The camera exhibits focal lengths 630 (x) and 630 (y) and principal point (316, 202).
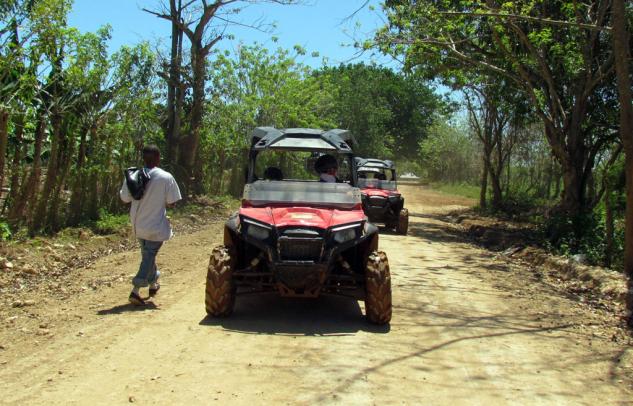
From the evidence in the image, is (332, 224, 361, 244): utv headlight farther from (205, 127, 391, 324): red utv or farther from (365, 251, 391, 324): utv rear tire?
(365, 251, 391, 324): utv rear tire

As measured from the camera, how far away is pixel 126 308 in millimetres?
7203

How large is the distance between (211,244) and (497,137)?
1878cm

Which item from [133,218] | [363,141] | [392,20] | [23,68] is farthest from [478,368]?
[363,141]

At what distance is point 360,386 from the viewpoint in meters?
4.88

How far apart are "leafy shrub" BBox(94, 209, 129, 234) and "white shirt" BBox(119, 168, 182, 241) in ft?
18.7

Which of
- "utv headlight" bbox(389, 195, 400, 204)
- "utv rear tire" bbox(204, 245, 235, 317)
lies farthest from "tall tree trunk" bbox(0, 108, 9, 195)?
"utv headlight" bbox(389, 195, 400, 204)

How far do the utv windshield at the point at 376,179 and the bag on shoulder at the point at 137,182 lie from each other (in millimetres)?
10569

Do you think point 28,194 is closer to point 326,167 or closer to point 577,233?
point 326,167

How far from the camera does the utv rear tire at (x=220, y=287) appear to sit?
21.8 feet

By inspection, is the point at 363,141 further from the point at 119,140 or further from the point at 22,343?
the point at 22,343

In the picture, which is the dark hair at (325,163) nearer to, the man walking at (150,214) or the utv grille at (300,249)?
the man walking at (150,214)

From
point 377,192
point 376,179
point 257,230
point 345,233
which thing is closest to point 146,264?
point 257,230

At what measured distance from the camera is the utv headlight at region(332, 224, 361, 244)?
6.65 m

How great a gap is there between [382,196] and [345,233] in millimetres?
10030
